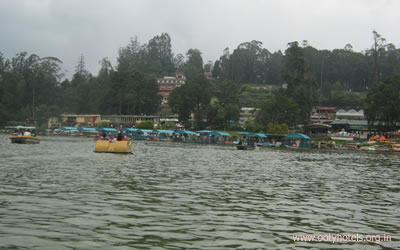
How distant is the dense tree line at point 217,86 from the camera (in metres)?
94.9

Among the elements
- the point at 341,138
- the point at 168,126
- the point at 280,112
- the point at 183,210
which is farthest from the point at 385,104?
the point at 183,210

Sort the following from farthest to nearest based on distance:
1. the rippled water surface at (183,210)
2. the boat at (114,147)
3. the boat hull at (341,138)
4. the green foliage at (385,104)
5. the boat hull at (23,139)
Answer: the green foliage at (385,104) → the boat hull at (341,138) → the boat hull at (23,139) → the boat at (114,147) → the rippled water surface at (183,210)

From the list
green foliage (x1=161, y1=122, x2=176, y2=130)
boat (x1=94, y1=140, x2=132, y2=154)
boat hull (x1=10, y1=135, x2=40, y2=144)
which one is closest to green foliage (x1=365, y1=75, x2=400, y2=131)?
green foliage (x1=161, y1=122, x2=176, y2=130)

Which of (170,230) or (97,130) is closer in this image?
(170,230)

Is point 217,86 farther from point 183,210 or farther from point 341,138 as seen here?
point 183,210

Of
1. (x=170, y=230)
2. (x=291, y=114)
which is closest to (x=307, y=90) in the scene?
(x=291, y=114)

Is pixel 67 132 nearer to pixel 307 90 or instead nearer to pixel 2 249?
pixel 307 90

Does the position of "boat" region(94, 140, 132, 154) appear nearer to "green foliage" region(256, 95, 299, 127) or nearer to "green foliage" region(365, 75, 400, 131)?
"green foliage" region(256, 95, 299, 127)

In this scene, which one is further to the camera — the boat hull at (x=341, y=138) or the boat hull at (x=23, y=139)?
the boat hull at (x=341, y=138)

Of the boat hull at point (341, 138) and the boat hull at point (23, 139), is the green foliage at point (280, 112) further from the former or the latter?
the boat hull at point (23, 139)

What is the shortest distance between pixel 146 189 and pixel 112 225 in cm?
586

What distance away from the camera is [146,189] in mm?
15695

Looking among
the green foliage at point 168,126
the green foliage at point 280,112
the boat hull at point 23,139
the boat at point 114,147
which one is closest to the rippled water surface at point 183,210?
the boat at point 114,147

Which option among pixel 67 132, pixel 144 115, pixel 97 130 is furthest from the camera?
pixel 144 115
